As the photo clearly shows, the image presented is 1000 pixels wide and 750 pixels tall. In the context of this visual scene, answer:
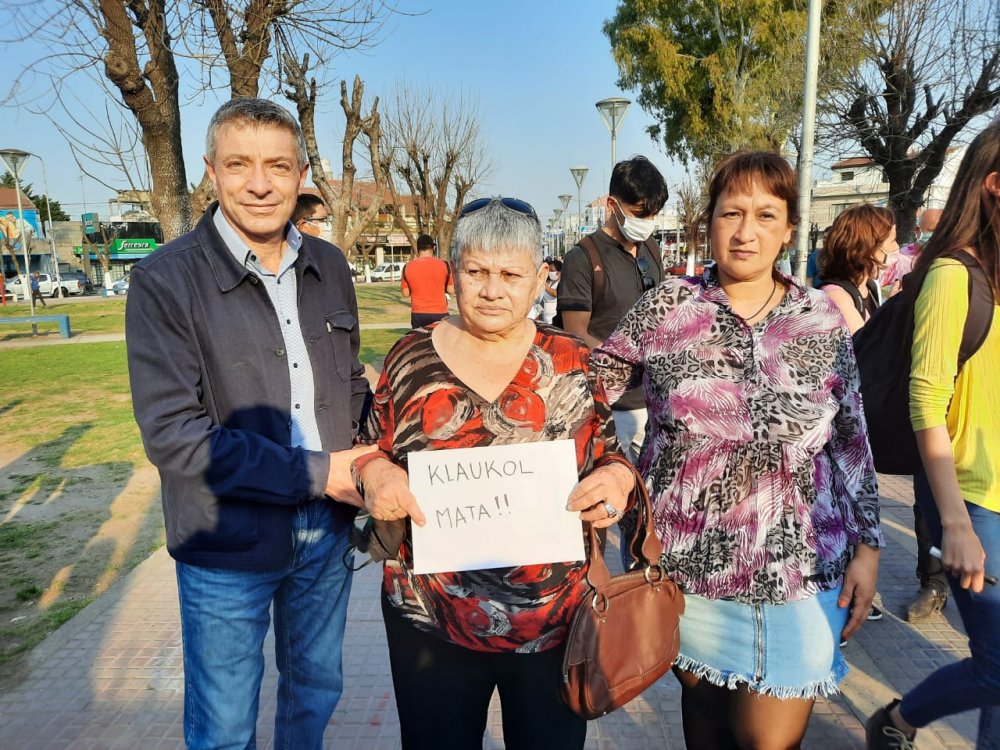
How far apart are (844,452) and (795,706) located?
27.7 inches

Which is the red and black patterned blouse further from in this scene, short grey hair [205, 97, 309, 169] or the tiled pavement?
the tiled pavement

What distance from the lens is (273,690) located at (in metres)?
3.01

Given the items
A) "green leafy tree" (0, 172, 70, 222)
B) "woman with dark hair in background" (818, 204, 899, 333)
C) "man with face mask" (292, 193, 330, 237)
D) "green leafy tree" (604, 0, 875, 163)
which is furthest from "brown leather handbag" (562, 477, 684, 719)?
"green leafy tree" (0, 172, 70, 222)

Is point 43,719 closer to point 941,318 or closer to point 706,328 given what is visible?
point 706,328

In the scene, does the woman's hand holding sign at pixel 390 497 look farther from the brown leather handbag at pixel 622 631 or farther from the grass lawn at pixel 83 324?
the grass lawn at pixel 83 324

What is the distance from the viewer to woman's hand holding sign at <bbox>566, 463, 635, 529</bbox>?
160 cm

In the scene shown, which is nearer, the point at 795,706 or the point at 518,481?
the point at 518,481

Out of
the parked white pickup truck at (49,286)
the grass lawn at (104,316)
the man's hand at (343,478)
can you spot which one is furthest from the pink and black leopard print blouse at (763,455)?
the parked white pickup truck at (49,286)

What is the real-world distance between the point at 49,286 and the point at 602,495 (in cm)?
4629

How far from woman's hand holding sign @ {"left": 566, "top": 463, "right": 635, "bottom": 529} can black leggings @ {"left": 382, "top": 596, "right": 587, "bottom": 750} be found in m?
0.38

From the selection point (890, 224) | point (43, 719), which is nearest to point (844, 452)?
point (890, 224)

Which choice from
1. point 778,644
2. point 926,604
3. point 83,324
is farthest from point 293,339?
point 83,324

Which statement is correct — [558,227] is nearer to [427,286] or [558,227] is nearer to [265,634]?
[427,286]

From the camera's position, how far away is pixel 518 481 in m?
1.60
